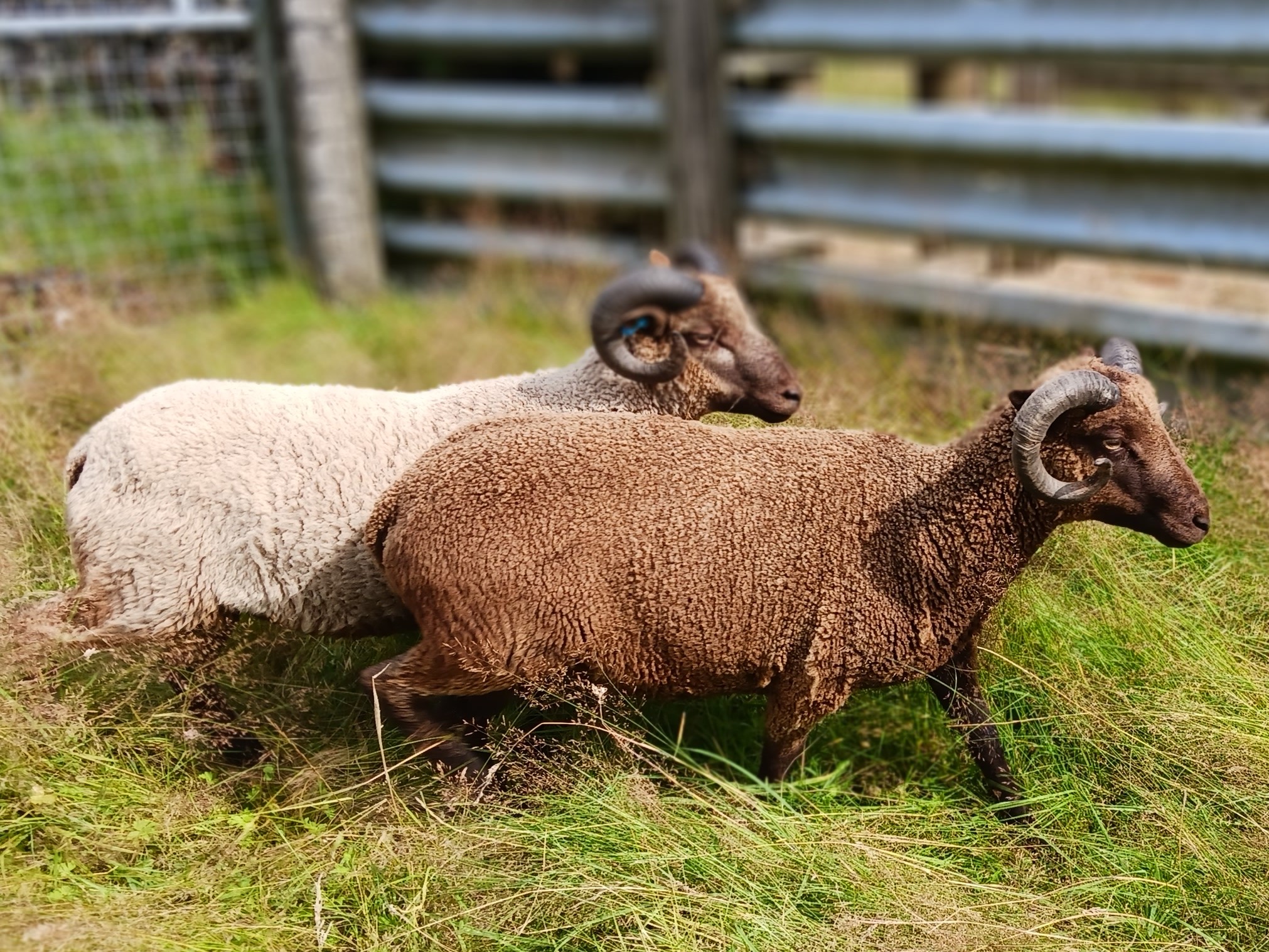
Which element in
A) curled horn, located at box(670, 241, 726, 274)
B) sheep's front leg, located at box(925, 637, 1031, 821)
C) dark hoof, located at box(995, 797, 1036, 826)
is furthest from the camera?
curled horn, located at box(670, 241, 726, 274)

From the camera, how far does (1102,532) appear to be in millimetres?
4055

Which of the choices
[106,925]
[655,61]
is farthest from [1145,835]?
[655,61]

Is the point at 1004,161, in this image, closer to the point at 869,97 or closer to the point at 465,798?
the point at 465,798

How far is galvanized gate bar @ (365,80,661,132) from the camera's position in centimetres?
751

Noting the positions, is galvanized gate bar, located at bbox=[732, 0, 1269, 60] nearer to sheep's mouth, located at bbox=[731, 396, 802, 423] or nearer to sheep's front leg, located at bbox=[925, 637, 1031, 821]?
sheep's mouth, located at bbox=[731, 396, 802, 423]

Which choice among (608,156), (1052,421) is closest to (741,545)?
(1052,421)

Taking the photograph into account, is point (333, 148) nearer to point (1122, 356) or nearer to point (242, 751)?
point (242, 751)

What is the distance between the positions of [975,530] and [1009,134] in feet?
10.7

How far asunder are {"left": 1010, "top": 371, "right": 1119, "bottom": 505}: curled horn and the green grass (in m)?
0.62

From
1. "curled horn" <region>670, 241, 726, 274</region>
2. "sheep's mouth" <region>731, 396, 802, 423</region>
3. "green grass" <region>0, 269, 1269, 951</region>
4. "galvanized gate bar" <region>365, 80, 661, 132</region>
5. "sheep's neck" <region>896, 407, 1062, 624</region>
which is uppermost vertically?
"galvanized gate bar" <region>365, 80, 661, 132</region>

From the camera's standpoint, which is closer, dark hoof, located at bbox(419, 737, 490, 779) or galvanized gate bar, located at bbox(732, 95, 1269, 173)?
dark hoof, located at bbox(419, 737, 490, 779)

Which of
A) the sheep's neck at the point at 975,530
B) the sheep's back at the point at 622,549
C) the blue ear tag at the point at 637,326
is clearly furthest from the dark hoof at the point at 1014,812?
the blue ear tag at the point at 637,326

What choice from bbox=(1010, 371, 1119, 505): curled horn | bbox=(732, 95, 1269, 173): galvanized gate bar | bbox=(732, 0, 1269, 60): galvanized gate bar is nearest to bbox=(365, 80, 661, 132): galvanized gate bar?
bbox=(732, 95, 1269, 173): galvanized gate bar

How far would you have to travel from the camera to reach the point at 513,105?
310 inches
